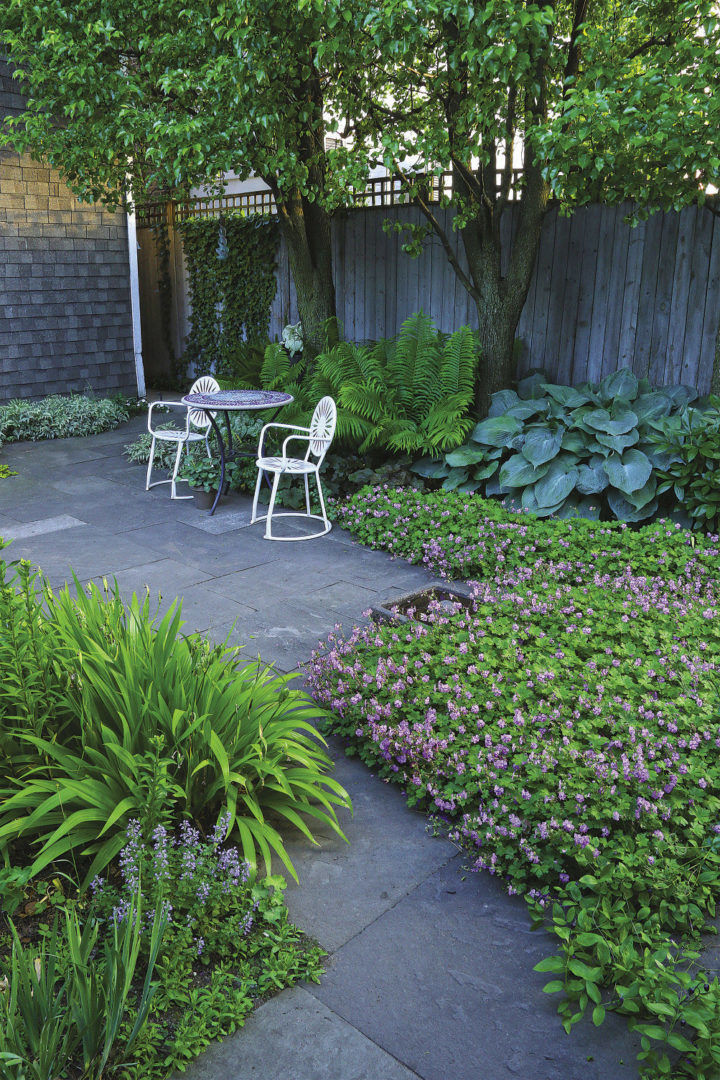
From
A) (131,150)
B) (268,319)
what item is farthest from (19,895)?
Result: (268,319)

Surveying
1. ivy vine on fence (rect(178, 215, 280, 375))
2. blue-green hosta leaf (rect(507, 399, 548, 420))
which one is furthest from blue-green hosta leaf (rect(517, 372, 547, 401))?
ivy vine on fence (rect(178, 215, 280, 375))

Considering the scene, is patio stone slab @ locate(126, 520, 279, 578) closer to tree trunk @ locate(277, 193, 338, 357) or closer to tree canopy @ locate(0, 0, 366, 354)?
tree canopy @ locate(0, 0, 366, 354)

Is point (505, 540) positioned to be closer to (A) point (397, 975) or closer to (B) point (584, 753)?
(B) point (584, 753)

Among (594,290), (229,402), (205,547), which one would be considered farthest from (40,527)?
(594,290)

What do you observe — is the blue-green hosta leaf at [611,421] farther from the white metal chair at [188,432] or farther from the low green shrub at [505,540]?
the white metal chair at [188,432]

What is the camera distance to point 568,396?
20.6 ft

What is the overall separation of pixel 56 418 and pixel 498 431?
5300 millimetres

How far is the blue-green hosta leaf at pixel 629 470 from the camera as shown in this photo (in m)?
5.49

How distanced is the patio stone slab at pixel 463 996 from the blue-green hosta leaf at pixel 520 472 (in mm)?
3708

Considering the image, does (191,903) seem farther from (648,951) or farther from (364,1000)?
(648,951)

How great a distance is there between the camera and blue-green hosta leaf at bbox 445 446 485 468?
20.2 feet

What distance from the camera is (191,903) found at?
2.21m

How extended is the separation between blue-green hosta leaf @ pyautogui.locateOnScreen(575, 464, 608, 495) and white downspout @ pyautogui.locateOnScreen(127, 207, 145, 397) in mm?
6736

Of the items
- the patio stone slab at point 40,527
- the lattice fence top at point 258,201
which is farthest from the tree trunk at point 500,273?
the patio stone slab at point 40,527
